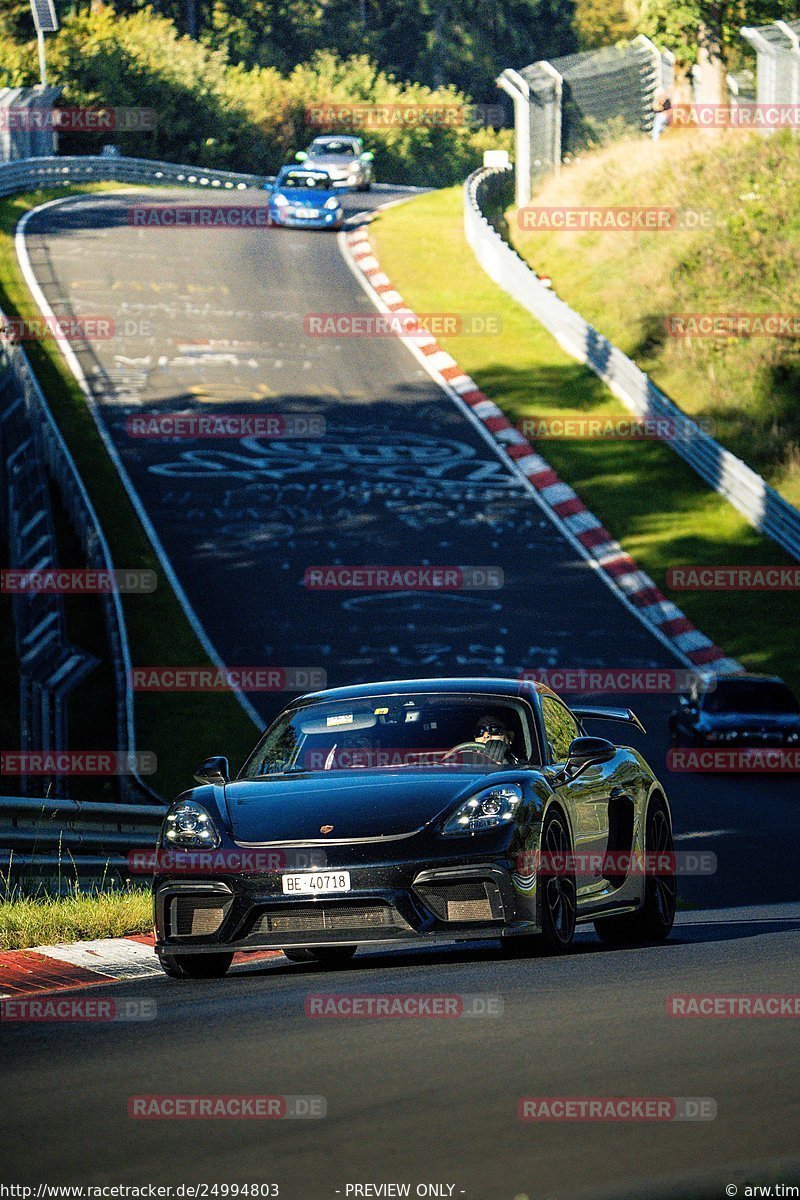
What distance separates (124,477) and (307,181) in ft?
74.2

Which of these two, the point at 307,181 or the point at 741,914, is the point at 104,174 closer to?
the point at 307,181

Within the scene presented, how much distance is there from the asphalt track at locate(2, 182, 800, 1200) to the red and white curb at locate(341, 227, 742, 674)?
0.36 metres

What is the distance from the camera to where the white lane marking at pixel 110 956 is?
32.1 ft

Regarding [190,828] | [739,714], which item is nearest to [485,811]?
[190,828]

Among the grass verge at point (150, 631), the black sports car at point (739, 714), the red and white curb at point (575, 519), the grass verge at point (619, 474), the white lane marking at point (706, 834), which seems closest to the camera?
the white lane marking at point (706, 834)

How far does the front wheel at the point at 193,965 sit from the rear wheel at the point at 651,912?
7.16 feet

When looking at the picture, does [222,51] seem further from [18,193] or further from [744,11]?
[744,11]

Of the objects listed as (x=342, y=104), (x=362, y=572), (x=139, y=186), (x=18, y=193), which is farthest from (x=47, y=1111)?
(x=342, y=104)

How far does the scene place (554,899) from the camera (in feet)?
31.0

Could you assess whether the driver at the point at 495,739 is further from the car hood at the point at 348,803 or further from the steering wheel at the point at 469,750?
the car hood at the point at 348,803

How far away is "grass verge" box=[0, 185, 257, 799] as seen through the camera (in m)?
23.2

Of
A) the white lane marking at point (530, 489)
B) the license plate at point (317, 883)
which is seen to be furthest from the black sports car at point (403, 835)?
the white lane marking at point (530, 489)

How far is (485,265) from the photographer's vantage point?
48.6 m

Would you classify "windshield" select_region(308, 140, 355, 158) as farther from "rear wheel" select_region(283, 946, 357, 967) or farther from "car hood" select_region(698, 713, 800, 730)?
"rear wheel" select_region(283, 946, 357, 967)
